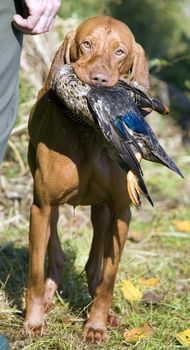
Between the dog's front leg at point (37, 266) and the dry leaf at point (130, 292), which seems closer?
the dog's front leg at point (37, 266)

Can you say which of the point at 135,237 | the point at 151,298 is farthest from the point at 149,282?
the point at 135,237

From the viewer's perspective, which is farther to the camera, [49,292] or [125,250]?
[125,250]

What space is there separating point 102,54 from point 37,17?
0.36 metres

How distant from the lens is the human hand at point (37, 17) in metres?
3.77

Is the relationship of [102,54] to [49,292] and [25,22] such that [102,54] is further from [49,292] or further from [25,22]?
[49,292]

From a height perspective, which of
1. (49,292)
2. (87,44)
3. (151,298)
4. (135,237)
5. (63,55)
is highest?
(87,44)

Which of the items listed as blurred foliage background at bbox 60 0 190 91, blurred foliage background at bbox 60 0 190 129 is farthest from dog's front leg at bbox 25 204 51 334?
blurred foliage background at bbox 60 0 190 91

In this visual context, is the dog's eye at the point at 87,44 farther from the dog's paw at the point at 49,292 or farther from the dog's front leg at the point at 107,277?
the dog's paw at the point at 49,292

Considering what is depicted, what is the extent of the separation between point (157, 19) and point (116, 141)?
7.39 metres

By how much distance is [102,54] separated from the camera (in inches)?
154

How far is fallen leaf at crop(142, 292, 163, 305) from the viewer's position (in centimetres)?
484

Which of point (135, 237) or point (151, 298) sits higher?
point (151, 298)

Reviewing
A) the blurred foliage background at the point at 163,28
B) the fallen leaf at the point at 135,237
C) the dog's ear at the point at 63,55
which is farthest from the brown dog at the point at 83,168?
the blurred foliage background at the point at 163,28

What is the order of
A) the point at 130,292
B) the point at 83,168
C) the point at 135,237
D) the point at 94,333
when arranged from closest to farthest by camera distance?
1. the point at 83,168
2. the point at 94,333
3. the point at 130,292
4. the point at 135,237
